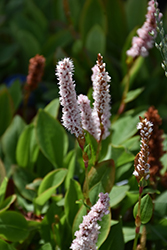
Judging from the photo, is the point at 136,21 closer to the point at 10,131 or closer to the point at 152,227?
the point at 10,131

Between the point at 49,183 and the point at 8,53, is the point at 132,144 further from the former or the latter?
the point at 8,53

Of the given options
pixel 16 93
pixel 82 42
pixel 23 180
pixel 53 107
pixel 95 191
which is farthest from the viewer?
pixel 82 42

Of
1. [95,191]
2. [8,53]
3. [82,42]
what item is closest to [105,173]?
[95,191]

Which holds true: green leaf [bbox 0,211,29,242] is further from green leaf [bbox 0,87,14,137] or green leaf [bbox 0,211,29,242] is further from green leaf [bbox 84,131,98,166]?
green leaf [bbox 0,87,14,137]

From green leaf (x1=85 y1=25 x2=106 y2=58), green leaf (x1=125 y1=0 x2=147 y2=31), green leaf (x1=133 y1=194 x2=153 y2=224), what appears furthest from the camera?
green leaf (x1=125 y1=0 x2=147 y2=31)

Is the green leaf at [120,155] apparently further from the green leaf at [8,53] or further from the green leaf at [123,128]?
the green leaf at [8,53]

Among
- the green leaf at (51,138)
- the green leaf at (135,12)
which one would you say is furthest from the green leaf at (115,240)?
the green leaf at (135,12)

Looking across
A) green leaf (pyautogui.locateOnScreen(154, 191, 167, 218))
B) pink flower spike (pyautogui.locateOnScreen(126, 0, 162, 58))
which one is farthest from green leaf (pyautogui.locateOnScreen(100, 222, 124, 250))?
pink flower spike (pyautogui.locateOnScreen(126, 0, 162, 58))
